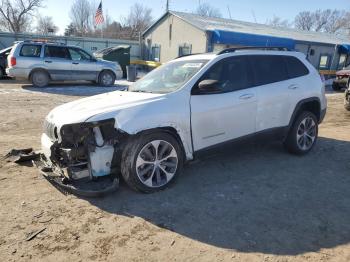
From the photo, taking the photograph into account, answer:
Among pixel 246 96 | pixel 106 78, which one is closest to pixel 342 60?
pixel 106 78

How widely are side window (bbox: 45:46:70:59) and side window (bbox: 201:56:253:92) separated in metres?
11.3

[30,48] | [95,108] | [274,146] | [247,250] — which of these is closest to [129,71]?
[30,48]

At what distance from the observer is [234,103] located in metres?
4.89

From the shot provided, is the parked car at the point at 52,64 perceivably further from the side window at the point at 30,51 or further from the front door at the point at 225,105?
the front door at the point at 225,105

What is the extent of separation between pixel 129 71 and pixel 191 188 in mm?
15010

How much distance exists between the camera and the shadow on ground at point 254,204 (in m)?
3.48

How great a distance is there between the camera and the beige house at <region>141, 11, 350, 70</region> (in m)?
21.5

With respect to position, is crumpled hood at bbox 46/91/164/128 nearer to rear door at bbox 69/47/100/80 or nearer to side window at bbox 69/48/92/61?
rear door at bbox 69/47/100/80

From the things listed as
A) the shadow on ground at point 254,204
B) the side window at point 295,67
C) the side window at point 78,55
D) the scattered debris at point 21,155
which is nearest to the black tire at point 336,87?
the side window at point 78,55

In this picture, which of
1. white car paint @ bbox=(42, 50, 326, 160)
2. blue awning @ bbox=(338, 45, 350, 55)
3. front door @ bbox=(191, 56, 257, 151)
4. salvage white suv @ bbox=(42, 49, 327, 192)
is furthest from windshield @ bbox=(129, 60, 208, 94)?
blue awning @ bbox=(338, 45, 350, 55)

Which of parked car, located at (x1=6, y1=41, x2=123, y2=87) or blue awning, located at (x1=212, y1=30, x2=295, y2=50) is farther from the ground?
blue awning, located at (x1=212, y1=30, x2=295, y2=50)

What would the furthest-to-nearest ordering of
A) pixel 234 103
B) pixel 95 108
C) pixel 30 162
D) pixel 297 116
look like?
pixel 297 116
pixel 30 162
pixel 234 103
pixel 95 108

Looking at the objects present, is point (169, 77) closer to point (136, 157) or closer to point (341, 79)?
point (136, 157)

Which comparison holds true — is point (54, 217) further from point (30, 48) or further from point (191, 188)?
point (30, 48)
